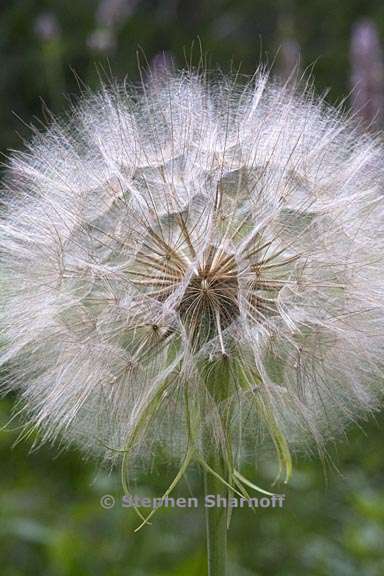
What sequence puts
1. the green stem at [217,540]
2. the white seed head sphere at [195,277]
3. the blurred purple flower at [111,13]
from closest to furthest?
the green stem at [217,540] → the white seed head sphere at [195,277] → the blurred purple flower at [111,13]

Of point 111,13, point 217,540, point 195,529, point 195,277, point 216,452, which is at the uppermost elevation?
point 111,13

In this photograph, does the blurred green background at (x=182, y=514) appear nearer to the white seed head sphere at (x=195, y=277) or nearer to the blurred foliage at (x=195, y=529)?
the blurred foliage at (x=195, y=529)

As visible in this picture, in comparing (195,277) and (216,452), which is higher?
(195,277)

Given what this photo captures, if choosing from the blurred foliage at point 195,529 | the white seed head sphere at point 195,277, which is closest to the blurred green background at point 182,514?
the blurred foliage at point 195,529

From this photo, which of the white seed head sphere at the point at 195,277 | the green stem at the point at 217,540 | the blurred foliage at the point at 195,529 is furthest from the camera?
the blurred foliage at the point at 195,529

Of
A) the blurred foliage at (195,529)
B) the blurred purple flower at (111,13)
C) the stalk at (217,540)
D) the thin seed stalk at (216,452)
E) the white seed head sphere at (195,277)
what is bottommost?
the blurred foliage at (195,529)

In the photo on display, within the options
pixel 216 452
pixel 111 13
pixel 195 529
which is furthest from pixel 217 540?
pixel 111 13

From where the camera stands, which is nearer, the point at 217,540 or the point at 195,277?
the point at 217,540

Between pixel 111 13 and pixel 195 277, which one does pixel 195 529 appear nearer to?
pixel 195 277

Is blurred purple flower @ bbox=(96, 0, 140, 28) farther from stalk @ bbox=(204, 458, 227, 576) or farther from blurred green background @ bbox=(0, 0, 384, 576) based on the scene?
stalk @ bbox=(204, 458, 227, 576)

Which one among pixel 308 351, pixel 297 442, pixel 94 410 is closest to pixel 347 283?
pixel 308 351
